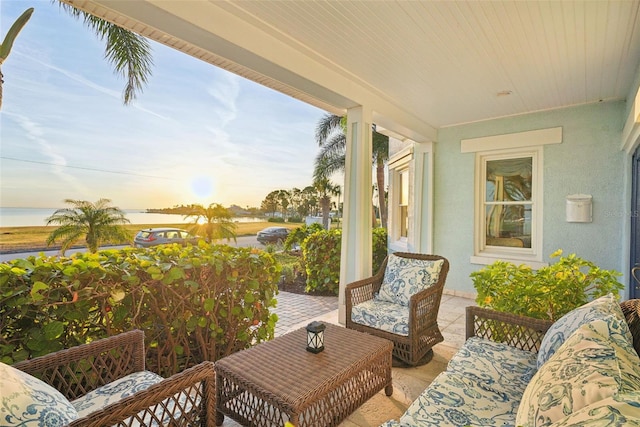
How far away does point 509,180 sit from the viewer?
185 inches

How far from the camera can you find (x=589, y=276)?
2359 millimetres

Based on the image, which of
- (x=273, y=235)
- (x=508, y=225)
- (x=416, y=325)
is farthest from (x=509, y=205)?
(x=273, y=235)

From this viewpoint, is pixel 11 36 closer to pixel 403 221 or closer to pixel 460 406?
pixel 460 406

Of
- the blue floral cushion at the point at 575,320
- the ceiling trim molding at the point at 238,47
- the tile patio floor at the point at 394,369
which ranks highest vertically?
the ceiling trim molding at the point at 238,47

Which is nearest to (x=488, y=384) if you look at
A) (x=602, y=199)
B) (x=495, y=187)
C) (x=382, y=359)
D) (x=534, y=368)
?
(x=534, y=368)

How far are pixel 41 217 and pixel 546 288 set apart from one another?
14.3 feet

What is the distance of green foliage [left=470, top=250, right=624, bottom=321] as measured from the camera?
2340 millimetres

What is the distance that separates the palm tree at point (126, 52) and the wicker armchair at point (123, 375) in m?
3.76

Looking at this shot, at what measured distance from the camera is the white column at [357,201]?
11.5ft

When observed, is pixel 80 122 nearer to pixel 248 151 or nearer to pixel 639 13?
pixel 248 151

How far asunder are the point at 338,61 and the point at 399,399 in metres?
2.84

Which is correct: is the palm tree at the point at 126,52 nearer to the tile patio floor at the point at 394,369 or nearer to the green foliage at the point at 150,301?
the green foliage at the point at 150,301

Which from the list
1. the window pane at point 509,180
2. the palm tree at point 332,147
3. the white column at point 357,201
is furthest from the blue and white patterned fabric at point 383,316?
the palm tree at point 332,147

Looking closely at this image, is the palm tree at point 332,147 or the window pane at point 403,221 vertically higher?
the palm tree at point 332,147
